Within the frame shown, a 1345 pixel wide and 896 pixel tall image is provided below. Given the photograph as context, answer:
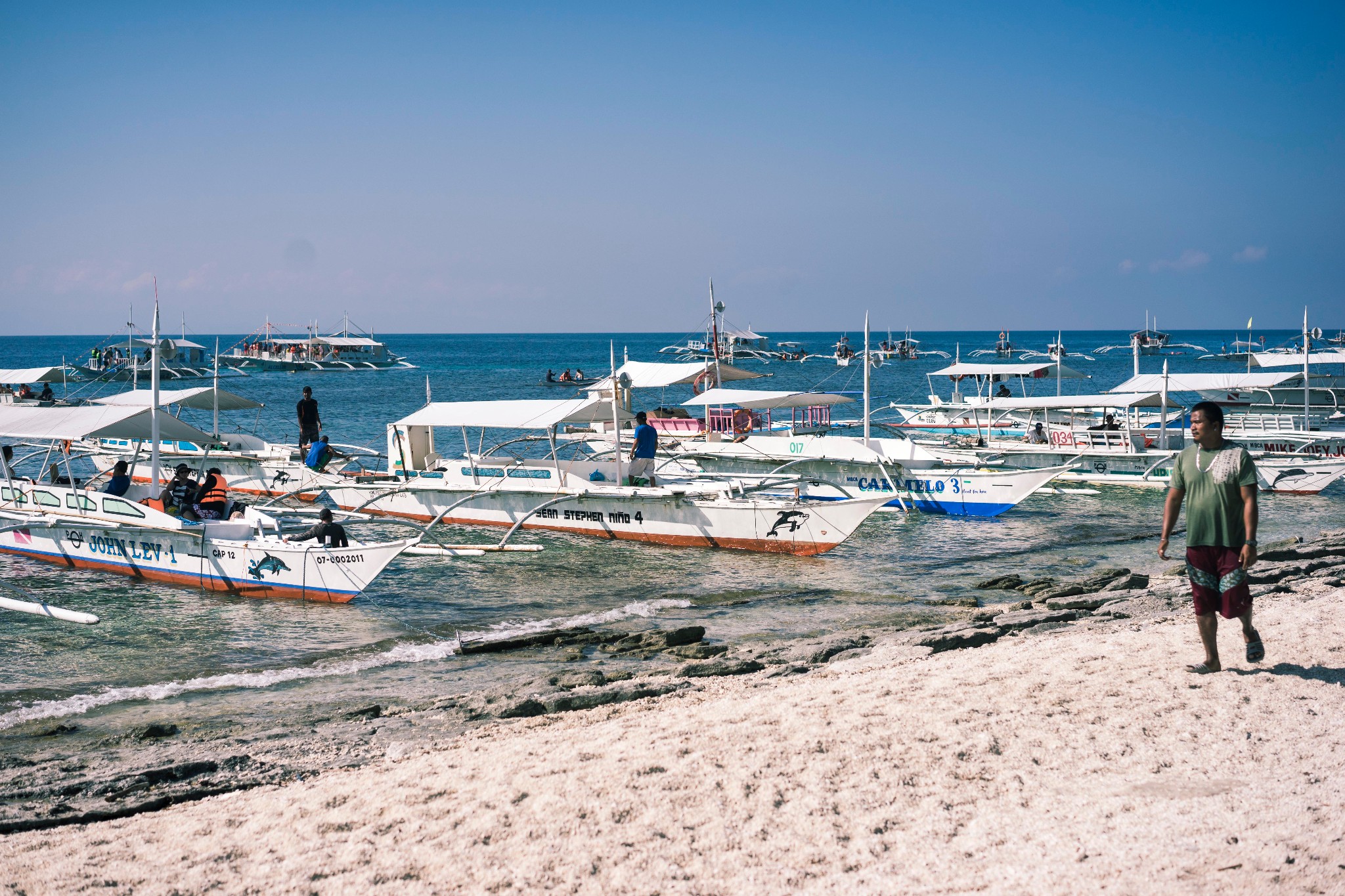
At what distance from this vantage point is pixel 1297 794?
19.2 feet

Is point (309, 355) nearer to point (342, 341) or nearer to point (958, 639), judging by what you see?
point (342, 341)

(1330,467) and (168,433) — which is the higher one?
(168,433)

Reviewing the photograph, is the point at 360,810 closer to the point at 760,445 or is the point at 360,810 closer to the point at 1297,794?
the point at 1297,794

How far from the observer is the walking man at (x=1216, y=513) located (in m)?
7.18

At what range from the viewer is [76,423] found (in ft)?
60.3

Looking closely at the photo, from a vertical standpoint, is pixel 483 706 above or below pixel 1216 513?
below

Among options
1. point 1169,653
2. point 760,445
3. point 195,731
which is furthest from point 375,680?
point 760,445

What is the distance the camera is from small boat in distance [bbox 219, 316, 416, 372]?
4200 inches

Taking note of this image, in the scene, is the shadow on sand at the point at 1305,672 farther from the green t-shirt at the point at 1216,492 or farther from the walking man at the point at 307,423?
the walking man at the point at 307,423

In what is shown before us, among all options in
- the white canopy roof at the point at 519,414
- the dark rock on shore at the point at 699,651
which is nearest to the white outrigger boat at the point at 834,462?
the white canopy roof at the point at 519,414

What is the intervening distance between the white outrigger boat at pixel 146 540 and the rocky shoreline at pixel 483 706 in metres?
3.71

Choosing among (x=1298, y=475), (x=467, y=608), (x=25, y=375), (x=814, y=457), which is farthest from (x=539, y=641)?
(x=25, y=375)

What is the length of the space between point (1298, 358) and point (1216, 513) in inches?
1685

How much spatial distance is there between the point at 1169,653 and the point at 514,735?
18.6 ft
